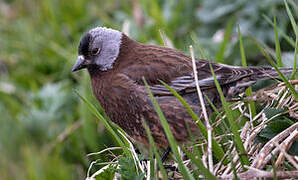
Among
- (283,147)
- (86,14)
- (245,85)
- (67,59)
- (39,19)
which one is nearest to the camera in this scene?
(283,147)

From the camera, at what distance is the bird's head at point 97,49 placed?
348 cm

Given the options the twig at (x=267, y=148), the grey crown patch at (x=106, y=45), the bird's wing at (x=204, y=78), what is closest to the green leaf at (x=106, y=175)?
the twig at (x=267, y=148)

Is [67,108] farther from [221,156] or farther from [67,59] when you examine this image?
[221,156]

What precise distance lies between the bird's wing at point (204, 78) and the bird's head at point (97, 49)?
0.53 metres

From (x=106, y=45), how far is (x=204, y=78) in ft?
2.77

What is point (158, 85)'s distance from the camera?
313 centimetres

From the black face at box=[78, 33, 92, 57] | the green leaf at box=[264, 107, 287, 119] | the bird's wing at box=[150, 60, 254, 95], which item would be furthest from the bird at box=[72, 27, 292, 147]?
the green leaf at box=[264, 107, 287, 119]

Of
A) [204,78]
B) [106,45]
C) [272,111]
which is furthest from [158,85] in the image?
[272,111]

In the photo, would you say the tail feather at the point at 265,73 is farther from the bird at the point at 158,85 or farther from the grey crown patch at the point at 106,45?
the grey crown patch at the point at 106,45

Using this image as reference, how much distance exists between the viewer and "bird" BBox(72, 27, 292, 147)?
298 centimetres

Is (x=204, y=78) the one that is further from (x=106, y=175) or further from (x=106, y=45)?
(x=106, y=175)

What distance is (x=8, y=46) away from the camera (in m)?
5.92

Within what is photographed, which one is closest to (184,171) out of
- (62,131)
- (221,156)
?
(221,156)

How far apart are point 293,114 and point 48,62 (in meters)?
3.81
